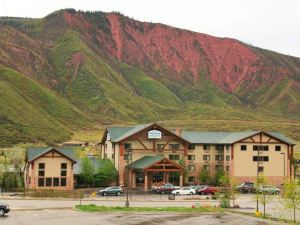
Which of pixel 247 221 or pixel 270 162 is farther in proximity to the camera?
pixel 270 162

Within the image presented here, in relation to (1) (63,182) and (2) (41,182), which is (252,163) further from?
(2) (41,182)

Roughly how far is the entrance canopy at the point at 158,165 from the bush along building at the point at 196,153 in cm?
44

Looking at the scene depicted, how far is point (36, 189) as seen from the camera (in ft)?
279

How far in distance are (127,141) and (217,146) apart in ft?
48.9

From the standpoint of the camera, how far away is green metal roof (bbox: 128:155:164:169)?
8975 cm

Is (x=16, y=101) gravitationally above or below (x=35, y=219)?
above

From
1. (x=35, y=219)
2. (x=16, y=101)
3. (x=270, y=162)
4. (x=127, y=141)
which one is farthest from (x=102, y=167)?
(x=16, y=101)

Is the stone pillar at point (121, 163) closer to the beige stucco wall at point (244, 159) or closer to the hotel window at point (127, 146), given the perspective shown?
the hotel window at point (127, 146)

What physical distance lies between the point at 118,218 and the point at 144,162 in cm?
3753

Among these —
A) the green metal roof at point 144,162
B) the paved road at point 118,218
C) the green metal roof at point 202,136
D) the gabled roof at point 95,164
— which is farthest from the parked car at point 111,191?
the paved road at point 118,218

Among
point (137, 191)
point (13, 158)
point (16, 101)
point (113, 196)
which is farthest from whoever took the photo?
point (16, 101)

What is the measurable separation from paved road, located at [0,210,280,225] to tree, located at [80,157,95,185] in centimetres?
2970

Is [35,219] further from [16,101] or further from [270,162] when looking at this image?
[16,101]

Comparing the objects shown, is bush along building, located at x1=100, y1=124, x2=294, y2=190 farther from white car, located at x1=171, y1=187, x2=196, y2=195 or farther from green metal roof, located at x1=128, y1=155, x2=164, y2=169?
white car, located at x1=171, y1=187, x2=196, y2=195
